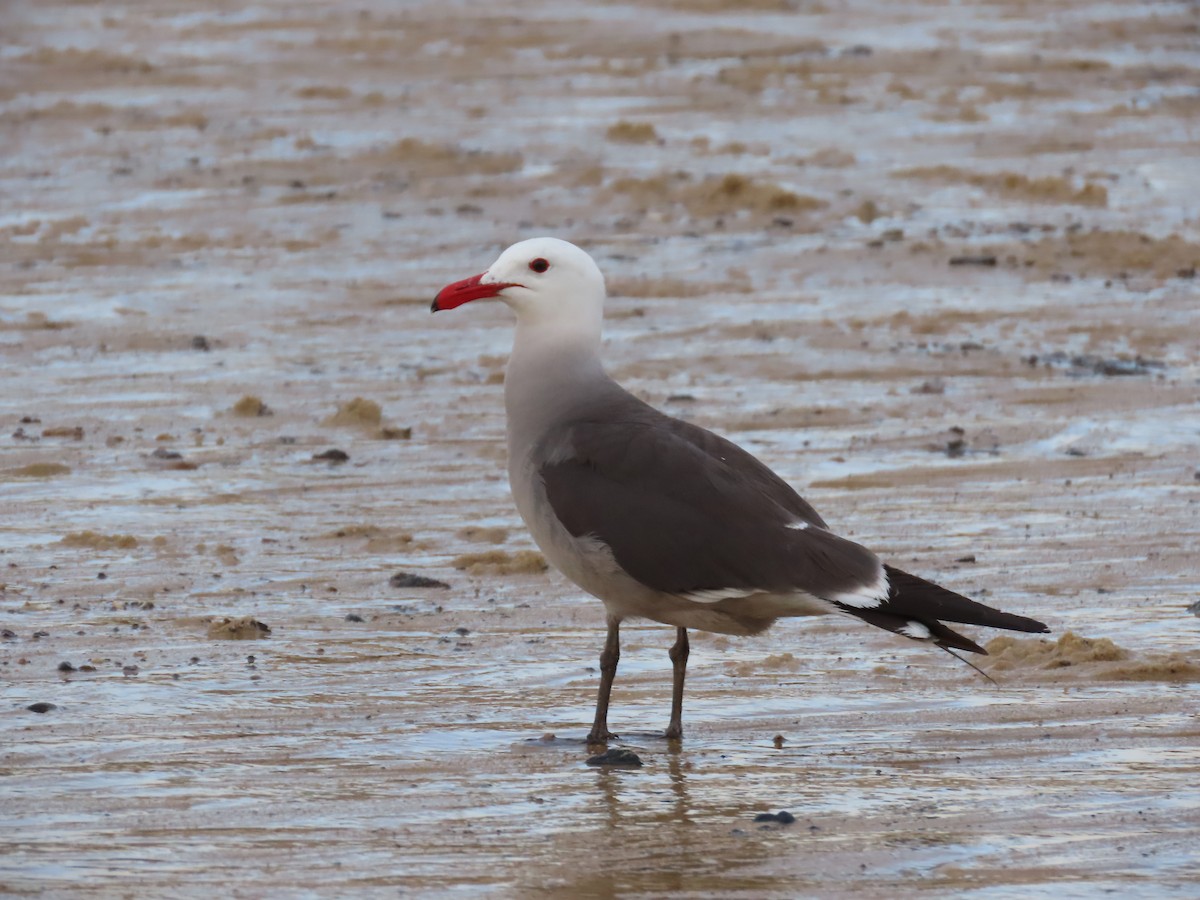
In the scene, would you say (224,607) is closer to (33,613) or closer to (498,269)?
(33,613)

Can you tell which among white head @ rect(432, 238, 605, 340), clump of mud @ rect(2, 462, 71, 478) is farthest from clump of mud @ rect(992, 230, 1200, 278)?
white head @ rect(432, 238, 605, 340)

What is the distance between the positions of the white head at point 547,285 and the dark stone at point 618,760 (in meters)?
1.39

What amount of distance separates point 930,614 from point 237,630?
233 cm

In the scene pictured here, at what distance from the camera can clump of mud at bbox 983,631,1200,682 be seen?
622cm

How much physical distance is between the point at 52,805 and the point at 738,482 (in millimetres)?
1960

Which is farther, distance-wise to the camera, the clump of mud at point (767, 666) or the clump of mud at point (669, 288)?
the clump of mud at point (669, 288)

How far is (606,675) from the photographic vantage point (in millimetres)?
6008

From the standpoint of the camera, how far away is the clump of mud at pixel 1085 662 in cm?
622

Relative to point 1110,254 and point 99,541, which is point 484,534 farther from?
point 1110,254

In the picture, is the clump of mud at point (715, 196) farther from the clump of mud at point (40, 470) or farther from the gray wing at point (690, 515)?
the gray wing at point (690, 515)

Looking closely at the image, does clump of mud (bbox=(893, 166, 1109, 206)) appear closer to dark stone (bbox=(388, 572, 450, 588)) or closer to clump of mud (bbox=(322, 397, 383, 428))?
clump of mud (bbox=(322, 397, 383, 428))

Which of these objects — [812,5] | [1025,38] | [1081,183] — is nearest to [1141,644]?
[1081,183]

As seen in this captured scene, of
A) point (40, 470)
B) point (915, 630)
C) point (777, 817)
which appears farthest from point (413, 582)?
point (777, 817)

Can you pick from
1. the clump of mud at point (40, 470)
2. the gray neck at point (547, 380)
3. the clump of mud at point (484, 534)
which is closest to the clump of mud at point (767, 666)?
the gray neck at point (547, 380)
